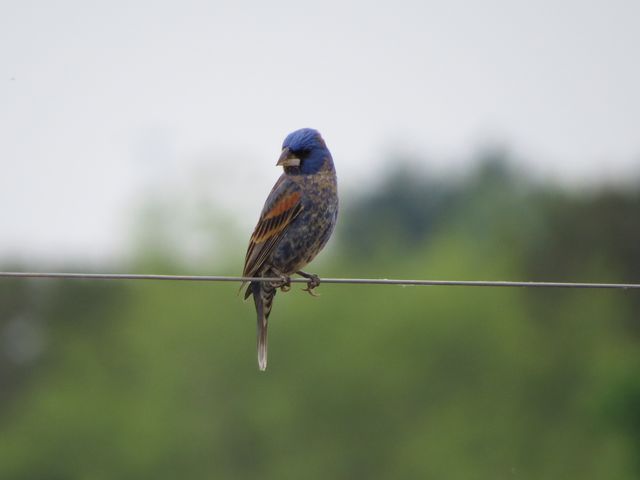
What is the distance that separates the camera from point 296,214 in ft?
45.2

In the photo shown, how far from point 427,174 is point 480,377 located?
205ft

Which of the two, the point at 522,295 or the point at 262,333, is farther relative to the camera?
the point at 522,295

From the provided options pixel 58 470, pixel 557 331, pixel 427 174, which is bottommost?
pixel 58 470

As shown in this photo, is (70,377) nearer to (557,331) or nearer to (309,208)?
(557,331)

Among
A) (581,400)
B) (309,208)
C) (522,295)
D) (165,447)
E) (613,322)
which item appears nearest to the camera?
(309,208)

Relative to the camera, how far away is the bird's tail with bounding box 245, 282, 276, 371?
14.1 meters

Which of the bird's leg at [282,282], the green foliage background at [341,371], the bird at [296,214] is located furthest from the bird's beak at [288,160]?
the green foliage background at [341,371]

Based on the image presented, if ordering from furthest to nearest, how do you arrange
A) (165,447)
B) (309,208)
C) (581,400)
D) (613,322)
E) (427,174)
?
(427,174) < (613,322) < (581,400) < (165,447) < (309,208)

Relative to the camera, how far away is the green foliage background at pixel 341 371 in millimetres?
53844

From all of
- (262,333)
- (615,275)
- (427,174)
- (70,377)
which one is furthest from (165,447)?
(427,174)

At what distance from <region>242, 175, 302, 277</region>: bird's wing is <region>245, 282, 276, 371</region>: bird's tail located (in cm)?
19

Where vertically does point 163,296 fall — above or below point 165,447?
above

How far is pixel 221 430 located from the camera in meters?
55.0

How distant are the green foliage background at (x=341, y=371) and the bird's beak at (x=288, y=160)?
33525 millimetres
